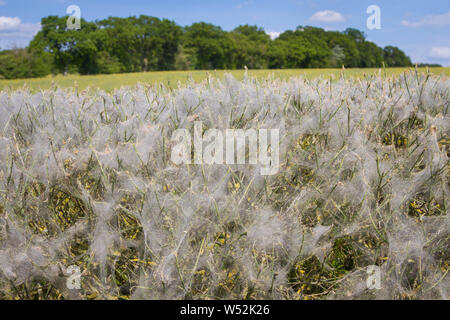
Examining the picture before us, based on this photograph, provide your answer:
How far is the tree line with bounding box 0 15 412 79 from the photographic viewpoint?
2267 inches

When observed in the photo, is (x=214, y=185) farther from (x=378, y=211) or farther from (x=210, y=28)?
(x=210, y=28)

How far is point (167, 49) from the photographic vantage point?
244ft

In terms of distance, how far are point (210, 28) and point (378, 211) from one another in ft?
266
